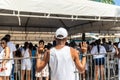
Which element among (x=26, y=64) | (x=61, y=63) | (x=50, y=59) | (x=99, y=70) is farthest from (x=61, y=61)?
(x=99, y=70)

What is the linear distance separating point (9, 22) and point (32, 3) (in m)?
6.79

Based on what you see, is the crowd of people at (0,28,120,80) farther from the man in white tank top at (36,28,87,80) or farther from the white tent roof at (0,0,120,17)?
the white tent roof at (0,0,120,17)

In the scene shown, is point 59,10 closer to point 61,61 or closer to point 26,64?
point 26,64

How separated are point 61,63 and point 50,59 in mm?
161

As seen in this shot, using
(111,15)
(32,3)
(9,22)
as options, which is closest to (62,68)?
(32,3)

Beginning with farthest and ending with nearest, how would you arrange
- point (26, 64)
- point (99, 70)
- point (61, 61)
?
point (99, 70), point (26, 64), point (61, 61)

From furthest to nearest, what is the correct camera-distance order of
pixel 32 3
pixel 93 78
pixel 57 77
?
1. pixel 93 78
2. pixel 32 3
3. pixel 57 77

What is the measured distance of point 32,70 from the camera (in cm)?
1079

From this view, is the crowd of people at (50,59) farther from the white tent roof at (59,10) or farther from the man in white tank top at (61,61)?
the white tent roof at (59,10)

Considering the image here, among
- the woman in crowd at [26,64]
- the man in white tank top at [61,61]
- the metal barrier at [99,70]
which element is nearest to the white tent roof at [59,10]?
the woman in crowd at [26,64]

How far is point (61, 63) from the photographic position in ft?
15.5

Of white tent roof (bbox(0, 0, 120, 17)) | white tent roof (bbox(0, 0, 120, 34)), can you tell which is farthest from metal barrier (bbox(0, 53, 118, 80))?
white tent roof (bbox(0, 0, 120, 17))

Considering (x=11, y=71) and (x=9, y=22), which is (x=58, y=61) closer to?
(x=11, y=71)

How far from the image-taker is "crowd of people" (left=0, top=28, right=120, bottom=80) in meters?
4.72
